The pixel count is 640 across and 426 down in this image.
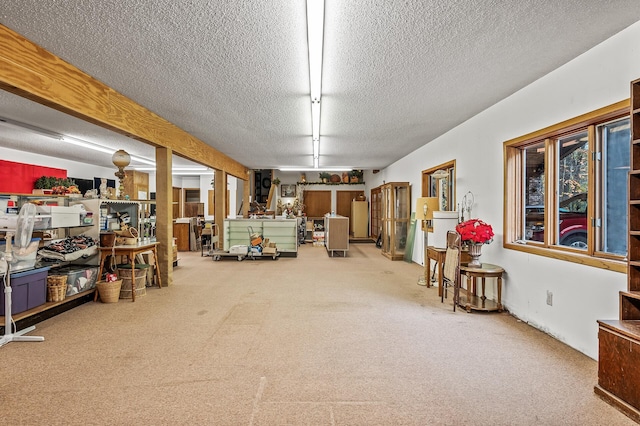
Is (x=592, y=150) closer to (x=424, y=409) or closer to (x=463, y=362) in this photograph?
(x=463, y=362)

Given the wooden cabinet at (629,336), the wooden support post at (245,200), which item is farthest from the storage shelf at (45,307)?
the wooden support post at (245,200)

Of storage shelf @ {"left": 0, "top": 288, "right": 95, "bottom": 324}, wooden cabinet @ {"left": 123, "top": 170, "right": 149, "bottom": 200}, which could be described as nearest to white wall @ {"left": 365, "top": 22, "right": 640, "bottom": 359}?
storage shelf @ {"left": 0, "top": 288, "right": 95, "bottom": 324}

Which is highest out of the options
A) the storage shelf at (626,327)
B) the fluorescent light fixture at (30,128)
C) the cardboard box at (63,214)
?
the fluorescent light fixture at (30,128)

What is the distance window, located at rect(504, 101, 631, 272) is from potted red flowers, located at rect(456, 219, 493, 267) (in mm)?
291

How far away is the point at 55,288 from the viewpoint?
3918 mm

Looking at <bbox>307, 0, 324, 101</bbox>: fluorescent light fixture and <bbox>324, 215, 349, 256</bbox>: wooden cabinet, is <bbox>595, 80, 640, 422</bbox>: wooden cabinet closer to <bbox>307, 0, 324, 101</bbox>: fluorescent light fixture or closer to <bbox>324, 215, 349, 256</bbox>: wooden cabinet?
<bbox>307, 0, 324, 101</bbox>: fluorescent light fixture

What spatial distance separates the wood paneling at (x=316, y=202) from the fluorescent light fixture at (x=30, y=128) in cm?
952

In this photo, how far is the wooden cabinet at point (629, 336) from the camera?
2023 mm

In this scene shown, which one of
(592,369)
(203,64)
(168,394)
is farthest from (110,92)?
(592,369)

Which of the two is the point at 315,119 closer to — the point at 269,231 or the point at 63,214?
the point at 63,214

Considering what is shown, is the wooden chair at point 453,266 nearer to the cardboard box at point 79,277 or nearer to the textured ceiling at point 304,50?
the textured ceiling at point 304,50

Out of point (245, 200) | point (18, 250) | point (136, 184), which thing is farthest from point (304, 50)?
point (136, 184)

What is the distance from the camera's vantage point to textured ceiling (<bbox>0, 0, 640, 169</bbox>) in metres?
2.33

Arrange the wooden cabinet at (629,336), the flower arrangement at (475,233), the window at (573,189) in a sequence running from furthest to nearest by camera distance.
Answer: the flower arrangement at (475,233) < the window at (573,189) < the wooden cabinet at (629,336)
